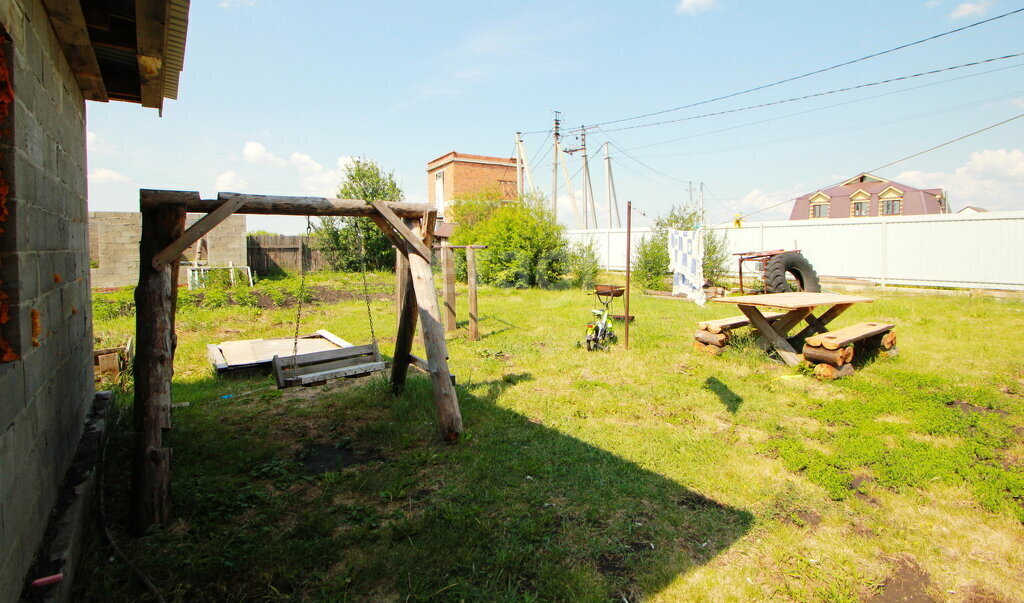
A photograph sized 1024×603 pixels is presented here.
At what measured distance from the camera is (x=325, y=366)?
5473mm

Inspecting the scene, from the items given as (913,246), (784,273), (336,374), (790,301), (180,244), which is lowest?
(336,374)

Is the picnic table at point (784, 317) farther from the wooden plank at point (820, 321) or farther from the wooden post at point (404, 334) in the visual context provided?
the wooden post at point (404, 334)

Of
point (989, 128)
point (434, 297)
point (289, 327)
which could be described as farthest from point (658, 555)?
point (989, 128)

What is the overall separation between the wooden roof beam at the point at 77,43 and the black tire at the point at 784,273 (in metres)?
10.5

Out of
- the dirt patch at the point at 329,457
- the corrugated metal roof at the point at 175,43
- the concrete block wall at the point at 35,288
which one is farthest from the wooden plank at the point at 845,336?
the concrete block wall at the point at 35,288

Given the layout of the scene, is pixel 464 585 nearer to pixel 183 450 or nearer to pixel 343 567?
pixel 343 567

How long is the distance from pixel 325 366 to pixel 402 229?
75.2 inches

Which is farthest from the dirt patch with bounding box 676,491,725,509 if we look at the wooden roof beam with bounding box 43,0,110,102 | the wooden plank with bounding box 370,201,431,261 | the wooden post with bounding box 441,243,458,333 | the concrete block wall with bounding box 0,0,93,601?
the wooden post with bounding box 441,243,458,333

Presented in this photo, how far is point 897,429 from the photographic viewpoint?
4.53 meters

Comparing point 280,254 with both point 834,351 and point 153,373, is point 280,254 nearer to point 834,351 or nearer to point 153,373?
point 153,373

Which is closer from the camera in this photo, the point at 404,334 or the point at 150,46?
the point at 150,46

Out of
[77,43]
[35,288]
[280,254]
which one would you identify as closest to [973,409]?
[35,288]

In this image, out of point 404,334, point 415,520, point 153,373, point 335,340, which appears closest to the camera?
point 415,520

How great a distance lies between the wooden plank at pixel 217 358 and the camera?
6.36 metres
